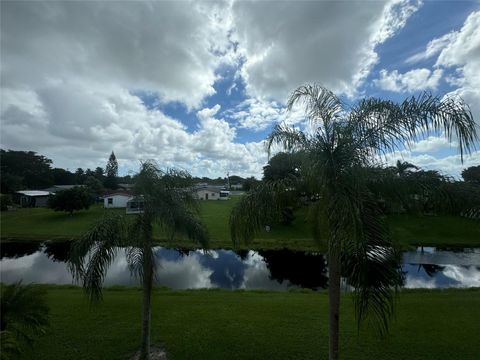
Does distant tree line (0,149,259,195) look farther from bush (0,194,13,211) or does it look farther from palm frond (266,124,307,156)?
palm frond (266,124,307,156)

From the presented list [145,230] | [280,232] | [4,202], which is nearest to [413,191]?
[145,230]

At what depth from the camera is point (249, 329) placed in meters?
8.07

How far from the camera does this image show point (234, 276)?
1669 centimetres

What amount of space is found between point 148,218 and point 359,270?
14.6 feet

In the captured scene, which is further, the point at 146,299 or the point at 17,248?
the point at 17,248

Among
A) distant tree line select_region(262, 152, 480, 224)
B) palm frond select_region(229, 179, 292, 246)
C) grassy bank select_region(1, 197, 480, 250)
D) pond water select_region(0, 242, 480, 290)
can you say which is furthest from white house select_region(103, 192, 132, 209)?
distant tree line select_region(262, 152, 480, 224)

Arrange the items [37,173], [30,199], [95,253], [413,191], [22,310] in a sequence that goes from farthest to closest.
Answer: [37,173] < [30,199] < [95,253] < [413,191] < [22,310]

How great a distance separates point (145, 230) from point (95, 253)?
42.1 inches

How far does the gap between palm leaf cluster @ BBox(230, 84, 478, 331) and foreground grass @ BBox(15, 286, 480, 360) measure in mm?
3475

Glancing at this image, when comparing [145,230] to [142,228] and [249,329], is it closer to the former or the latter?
[142,228]

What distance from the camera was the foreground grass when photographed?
6.95 metres

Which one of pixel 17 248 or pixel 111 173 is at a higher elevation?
pixel 111 173

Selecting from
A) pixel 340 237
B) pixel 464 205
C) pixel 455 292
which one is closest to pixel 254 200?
pixel 340 237

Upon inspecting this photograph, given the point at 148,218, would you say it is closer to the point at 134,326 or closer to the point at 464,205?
the point at 134,326
